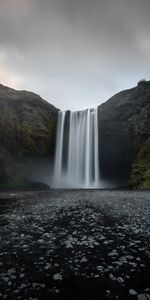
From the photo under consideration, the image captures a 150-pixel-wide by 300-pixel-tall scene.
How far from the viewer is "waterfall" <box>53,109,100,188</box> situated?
5597 cm

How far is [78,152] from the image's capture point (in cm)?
5650

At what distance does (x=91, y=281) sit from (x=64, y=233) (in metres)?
4.42

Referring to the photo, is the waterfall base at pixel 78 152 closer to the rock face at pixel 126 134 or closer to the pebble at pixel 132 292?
the rock face at pixel 126 134

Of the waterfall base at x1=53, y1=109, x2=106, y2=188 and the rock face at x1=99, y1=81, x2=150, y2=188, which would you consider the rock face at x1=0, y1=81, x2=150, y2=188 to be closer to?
the rock face at x1=99, y1=81, x2=150, y2=188

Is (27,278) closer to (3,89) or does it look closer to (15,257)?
(15,257)

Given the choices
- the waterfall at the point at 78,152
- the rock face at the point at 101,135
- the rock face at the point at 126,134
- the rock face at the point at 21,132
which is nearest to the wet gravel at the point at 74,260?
the rock face at the point at 21,132

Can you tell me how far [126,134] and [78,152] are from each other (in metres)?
12.5

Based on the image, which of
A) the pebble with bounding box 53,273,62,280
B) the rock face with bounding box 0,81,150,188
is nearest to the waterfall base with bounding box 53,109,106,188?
the rock face with bounding box 0,81,150,188

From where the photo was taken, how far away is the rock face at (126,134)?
4981cm

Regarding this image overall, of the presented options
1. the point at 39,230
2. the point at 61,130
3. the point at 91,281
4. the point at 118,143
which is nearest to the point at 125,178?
the point at 118,143

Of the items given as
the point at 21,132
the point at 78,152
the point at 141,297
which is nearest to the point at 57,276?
the point at 141,297

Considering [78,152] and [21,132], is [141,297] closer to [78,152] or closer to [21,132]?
[21,132]

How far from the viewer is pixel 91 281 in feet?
19.3

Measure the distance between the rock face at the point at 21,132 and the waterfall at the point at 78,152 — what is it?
274cm
